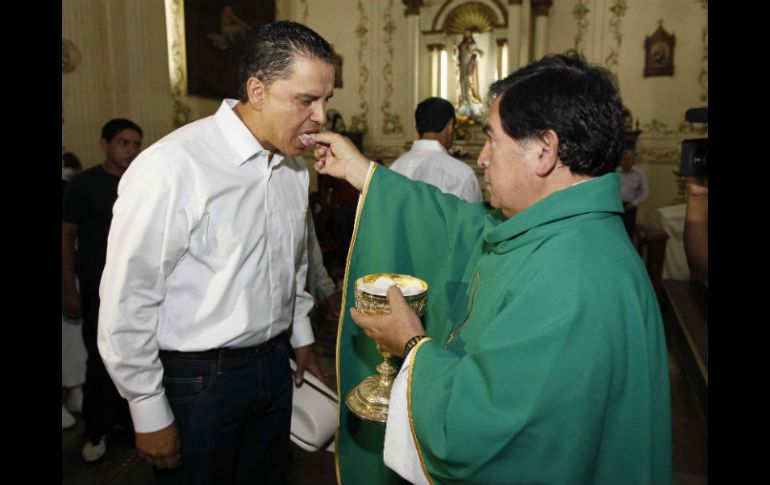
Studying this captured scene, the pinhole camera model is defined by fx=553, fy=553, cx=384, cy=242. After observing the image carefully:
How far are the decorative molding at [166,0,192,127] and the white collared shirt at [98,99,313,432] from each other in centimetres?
651

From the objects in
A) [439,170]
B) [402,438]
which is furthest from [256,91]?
[439,170]

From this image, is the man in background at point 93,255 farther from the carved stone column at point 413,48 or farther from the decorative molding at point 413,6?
the decorative molding at point 413,6

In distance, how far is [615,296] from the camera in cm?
117

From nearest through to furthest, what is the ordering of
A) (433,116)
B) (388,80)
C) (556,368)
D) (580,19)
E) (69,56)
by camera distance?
(556,368) → (433,116) → (69,56) → (580,19) → (388,80)

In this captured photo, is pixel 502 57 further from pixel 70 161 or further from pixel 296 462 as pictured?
pixel 296 462

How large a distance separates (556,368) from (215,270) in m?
1.01

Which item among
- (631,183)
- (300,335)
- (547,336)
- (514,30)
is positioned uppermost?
(514,30)

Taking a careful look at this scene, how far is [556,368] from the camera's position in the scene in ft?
3.67

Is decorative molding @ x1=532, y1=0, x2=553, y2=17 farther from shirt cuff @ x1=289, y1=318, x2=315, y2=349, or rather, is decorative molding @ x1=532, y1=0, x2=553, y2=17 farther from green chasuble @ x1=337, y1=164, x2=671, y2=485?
green chasuble @ x1=337, y1=164, x2=671, y2=485

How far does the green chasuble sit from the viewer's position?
1.13 meters

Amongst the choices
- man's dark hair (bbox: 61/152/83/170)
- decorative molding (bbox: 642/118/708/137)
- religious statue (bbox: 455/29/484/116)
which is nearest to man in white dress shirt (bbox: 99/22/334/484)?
man's dark hair (bbox: 61/152/83/170)

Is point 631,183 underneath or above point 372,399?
above

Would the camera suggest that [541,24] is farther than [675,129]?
Yes

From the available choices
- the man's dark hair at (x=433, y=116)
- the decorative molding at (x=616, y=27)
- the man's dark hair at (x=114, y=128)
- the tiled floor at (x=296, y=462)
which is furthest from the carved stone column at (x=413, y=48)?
the tiled floor at (x=296, y=462)
